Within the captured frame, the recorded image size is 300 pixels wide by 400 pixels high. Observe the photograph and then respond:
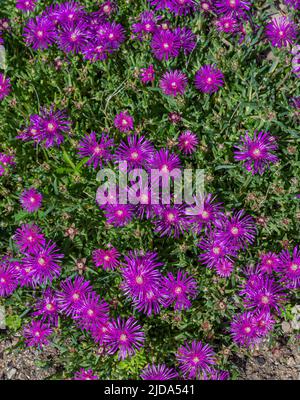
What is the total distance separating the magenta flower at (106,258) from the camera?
322 cm

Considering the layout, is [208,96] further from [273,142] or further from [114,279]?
[114,279]

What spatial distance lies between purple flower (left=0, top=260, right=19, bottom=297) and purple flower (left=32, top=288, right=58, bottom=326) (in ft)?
0.66

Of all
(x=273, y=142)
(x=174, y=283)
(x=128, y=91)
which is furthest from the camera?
(x=128, y=91)

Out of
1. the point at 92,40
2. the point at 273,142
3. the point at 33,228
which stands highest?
the point at 92,40

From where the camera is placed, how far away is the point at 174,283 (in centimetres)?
313

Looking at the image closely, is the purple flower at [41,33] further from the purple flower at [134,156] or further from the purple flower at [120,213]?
the purple flower at [120,213]

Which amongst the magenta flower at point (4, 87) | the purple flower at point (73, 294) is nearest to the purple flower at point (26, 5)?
the magenta flower at point (4, 87)

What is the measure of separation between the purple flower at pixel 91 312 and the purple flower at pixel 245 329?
84 centimetres

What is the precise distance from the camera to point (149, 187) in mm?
3193

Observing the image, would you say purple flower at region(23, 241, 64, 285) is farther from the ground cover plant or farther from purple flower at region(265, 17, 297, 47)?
purple flower at region(265, 17, 297, 47)

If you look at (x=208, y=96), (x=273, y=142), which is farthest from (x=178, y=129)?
(x=273, y=142)

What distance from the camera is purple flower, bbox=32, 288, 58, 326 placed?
3201 millimetres

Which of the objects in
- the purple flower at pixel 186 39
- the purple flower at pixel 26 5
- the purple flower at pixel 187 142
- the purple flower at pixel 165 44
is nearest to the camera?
the purple flower at pixel 187 142

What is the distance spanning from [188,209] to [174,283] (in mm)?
480
